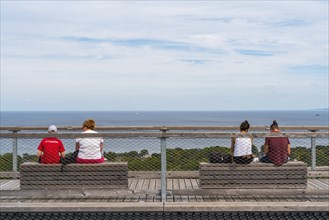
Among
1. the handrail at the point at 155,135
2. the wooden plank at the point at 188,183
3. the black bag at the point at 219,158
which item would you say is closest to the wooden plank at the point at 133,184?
the wooden plank at the point at 188,183

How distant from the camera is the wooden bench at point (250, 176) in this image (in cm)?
899

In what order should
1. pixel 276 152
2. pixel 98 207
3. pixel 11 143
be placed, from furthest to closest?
pixel 11 143
pixel 276 152
pixel 98 207

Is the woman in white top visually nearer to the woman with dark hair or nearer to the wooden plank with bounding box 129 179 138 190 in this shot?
the woman with dark hair

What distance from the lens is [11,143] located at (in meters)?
10.3

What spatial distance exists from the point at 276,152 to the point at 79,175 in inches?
133

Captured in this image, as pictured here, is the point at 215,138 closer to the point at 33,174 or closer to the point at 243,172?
the point at 243,172

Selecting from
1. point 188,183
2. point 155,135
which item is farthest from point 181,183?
point 155,135

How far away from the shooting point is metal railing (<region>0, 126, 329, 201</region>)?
8.53m

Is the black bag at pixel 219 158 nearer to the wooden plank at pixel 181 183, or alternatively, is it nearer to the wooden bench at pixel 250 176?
the wooden bench at pixel 250 176

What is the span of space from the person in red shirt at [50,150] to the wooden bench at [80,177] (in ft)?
0.71

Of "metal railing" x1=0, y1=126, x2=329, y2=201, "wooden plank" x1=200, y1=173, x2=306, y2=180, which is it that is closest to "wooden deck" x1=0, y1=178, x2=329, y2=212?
"wooden plank" x1=200, y1=173, x2=306, y2=180

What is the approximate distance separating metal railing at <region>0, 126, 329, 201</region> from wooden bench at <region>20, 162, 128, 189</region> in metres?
0.53

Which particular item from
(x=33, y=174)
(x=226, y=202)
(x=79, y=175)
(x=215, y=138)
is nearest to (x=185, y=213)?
(x=226, y=202)

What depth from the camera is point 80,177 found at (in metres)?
8.92
